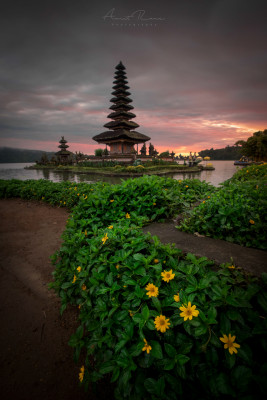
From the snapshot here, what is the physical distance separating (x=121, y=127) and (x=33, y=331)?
30.5 m

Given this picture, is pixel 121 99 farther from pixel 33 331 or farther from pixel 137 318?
pixel 137 318

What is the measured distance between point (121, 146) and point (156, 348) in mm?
29725

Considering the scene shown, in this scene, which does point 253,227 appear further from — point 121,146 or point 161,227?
point 121,146

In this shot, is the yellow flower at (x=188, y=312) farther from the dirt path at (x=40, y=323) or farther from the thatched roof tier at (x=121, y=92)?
the thatched roof tier at (x=121, y=92)

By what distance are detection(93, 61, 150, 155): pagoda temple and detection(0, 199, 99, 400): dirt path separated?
25.7m

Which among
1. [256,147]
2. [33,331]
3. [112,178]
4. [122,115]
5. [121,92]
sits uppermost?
[121,92]

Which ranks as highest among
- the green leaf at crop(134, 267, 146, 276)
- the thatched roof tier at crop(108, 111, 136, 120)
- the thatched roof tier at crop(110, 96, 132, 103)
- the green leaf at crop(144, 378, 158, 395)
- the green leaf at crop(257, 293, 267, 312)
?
the thatched roof tier at crop(110, 96, 132, 103)

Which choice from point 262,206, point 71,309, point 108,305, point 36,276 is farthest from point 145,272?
point 36,276

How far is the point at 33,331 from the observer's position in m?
1.81

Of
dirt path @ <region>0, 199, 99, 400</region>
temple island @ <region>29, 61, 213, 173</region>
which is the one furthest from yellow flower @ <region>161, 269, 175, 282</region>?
temple island @ <region>29, 61, 213, 173</region>

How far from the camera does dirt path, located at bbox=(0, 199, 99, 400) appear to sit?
1.37 m

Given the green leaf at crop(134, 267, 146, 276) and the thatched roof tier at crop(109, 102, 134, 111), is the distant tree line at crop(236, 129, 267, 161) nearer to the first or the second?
the thatched roof tier at crop(109, 102, 134, 111)

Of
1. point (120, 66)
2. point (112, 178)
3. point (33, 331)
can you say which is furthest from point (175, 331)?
point (120, 66)

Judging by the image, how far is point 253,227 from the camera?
1910 millimetres
